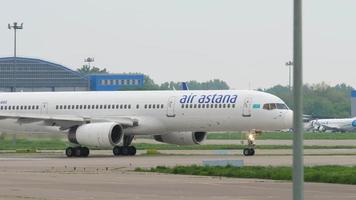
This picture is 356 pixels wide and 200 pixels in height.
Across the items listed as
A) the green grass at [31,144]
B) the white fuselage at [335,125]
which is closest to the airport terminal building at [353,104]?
the white fuselage at [335,125]

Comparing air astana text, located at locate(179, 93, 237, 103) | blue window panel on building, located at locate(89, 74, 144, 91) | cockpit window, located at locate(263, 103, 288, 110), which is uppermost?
blue window panel on building, located at locate(89, 74, 144, 91)

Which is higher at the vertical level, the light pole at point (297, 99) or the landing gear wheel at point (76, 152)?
the light pole at point (297, 99)

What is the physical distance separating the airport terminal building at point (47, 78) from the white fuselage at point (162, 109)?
96888 mm

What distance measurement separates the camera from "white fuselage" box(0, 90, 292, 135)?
48.4 meters

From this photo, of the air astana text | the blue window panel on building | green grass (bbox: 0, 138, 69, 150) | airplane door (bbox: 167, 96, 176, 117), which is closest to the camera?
Result: the air astana text

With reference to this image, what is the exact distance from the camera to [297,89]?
34.1 ft

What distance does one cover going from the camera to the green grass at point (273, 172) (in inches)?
1061

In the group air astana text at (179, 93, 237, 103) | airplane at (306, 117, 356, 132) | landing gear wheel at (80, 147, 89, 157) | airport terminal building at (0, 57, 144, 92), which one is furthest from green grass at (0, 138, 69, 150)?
airport terminal building at (0, 57, 144, 92)

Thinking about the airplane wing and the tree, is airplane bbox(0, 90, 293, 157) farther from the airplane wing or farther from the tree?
the tree

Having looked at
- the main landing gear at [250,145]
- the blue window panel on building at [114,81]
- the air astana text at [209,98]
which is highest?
the blue window panel on building at [114,81]

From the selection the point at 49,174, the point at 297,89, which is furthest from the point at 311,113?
the point at 297,89

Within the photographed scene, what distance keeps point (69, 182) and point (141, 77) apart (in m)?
135

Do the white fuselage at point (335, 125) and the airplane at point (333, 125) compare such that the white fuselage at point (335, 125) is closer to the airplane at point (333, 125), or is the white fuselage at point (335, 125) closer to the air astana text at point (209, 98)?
the airplane at point (333, 125)

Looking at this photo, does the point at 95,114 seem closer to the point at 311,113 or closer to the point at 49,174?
the point at 49,174
